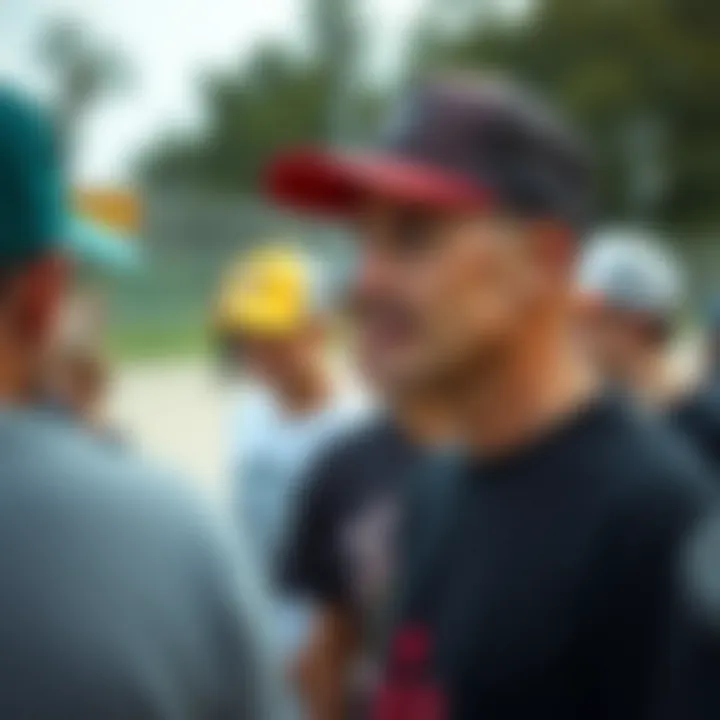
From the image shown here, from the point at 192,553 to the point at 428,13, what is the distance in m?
33.5

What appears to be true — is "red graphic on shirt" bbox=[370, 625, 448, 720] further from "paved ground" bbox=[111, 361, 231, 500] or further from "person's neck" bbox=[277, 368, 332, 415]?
"paved ground" bbox=[111, 361, 231, 500]

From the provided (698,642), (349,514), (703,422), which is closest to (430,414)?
(703,422)

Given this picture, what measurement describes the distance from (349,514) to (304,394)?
4.48 feet

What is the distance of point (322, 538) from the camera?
3.55 m

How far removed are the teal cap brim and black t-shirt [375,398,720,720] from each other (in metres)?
0.55

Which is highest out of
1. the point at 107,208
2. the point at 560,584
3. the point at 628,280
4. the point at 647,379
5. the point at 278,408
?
the point at 628,280

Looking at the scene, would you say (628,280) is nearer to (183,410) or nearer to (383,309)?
(383,309)

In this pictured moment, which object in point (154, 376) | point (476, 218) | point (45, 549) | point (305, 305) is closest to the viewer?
point (45, 549)

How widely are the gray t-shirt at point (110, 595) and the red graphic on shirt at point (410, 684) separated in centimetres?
34

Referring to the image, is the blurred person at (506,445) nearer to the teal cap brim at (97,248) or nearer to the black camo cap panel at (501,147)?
the black camo cap panel at (501,147)

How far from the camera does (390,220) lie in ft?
8.94

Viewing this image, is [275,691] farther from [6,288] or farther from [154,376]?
[154,376]

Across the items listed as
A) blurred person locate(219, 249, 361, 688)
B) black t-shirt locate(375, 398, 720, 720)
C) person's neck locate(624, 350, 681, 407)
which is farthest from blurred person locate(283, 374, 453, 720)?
person's neck locate(624, 350, 681, 407)

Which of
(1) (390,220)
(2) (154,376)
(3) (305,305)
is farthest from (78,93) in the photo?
(1) (390,220)
